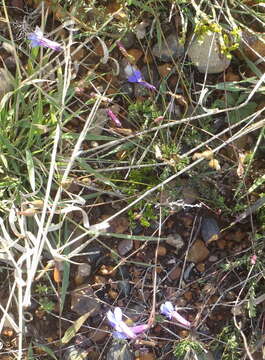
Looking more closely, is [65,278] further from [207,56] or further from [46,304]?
[207,56]

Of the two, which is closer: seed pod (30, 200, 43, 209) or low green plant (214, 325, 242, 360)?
seed pod (30, 200, 43, 209)

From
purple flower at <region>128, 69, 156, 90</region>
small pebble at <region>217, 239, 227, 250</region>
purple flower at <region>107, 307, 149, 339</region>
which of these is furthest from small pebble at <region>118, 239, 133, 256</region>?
purple flower at <region>128, 69, 156, 90</region>

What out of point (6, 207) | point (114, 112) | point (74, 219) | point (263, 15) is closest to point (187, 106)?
point (114, 112)

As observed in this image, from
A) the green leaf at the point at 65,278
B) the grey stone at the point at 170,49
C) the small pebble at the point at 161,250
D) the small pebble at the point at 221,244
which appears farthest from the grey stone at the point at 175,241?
the grey stone at the point at 170,49

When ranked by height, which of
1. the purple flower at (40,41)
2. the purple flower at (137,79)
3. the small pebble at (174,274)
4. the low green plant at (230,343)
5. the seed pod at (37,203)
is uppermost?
the purple flower at (40,41)

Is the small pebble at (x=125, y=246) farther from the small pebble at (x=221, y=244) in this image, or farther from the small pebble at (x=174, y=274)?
the small pebble at (x=221, y=244)

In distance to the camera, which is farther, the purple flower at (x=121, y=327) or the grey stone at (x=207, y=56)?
the grey stone at (x=207, y=56)

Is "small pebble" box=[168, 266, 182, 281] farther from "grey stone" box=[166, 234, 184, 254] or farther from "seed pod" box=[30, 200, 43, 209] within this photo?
"seed pod" box=[30, 200, 43, 209]

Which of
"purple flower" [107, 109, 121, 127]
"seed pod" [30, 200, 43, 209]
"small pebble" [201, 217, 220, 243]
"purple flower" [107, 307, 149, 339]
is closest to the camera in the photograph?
"seed pod" [30, 200, 43, 209]
